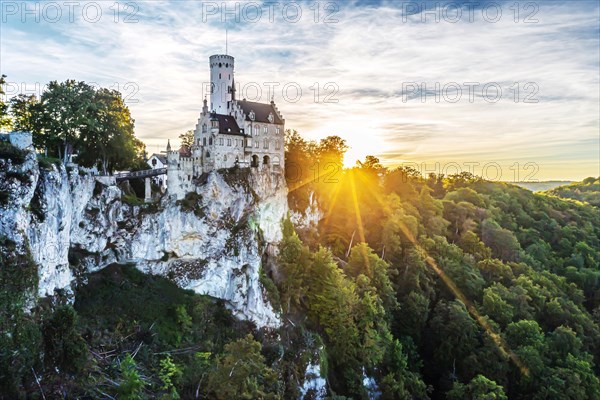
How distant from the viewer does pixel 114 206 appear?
4050 cm

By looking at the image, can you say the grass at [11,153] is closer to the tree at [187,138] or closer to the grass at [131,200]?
the grass at [131,200]

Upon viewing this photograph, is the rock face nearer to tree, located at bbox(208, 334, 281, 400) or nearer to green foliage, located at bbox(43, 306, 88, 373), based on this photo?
green foliage, located at bbox(43, 306, 88, 373)

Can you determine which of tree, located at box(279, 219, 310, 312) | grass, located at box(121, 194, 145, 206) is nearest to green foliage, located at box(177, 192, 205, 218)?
grass, located at box(121, 194, 145, 206)

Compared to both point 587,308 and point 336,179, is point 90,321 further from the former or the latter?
point 587,308

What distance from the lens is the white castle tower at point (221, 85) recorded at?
50.1m

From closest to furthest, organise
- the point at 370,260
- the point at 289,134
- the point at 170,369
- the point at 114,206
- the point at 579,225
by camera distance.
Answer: the point at 170,369
the point at 114,206
the point at 370,260
the point at 289,134
the point at 579,225

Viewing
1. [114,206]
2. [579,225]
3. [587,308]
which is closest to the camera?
[114,206]

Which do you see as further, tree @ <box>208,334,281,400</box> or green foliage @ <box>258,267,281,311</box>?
green foliage @ <box>258,267,281,311</box>

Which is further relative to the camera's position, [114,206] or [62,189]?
[114,206]

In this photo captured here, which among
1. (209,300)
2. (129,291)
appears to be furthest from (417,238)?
(129,291)

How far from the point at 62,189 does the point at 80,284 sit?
788 cm

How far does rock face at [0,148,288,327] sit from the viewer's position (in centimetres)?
3281

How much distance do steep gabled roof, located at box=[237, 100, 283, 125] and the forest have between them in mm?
8864

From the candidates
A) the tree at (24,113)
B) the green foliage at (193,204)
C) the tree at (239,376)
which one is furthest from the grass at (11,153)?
the tree at (239,376)
